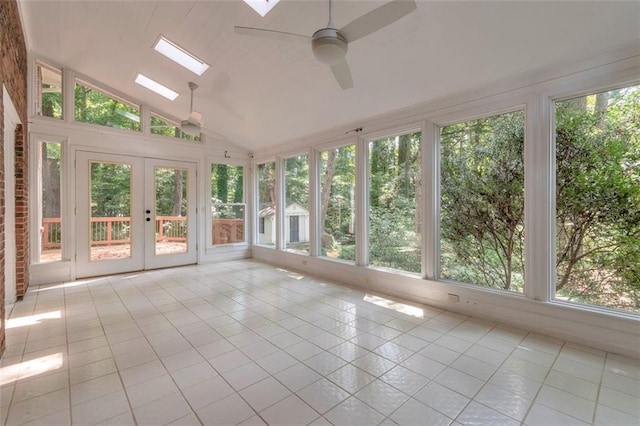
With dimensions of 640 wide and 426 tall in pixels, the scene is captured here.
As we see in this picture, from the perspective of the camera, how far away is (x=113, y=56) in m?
4.09

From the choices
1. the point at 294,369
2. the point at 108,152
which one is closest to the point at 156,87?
the point at 108,152

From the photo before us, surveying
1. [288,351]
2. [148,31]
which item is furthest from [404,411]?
[148,31]

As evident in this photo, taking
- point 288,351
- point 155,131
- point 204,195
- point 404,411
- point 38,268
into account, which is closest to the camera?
point 404,411

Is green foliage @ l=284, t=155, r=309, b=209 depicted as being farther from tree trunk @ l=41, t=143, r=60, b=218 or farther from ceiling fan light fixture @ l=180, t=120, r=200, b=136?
tree trunk @ l=41, t=143, r=60, b=218

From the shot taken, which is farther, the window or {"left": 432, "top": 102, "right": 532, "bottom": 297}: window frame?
the window

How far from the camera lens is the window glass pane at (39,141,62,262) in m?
4.42

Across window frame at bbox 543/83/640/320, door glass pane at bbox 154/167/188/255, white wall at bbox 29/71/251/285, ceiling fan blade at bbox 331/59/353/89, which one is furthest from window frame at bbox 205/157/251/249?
window frame at bbox 543/83/640/320

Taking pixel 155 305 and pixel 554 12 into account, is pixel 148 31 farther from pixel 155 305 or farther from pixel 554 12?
pixel 554 12

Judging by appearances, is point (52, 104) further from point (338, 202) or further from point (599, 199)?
point (599, 199)

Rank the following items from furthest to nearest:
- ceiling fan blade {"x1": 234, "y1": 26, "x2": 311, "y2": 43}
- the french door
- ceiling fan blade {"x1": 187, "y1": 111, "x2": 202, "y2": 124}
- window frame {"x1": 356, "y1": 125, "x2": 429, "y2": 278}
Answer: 1. the french door
2. ceiling fan blade {"x1": 187, "y1": 111, "x2": 202, "y2": 124}
3. window frame {"x1": 356, "y1": 125, "x2": 429, "y2": 278}
4. ceiling fan blade {"x1": 234, "y1": 26, "x2": 311, "y2": 43}

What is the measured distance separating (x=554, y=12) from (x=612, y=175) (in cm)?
143

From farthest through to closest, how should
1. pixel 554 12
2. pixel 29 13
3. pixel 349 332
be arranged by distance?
pixel 29 13
pixel 349 332
pixel 554 12

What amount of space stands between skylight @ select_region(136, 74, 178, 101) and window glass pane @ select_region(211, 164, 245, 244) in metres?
1.65

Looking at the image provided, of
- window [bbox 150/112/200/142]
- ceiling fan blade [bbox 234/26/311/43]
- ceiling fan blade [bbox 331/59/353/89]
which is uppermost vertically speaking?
window [bbox 150/112/200/142]
